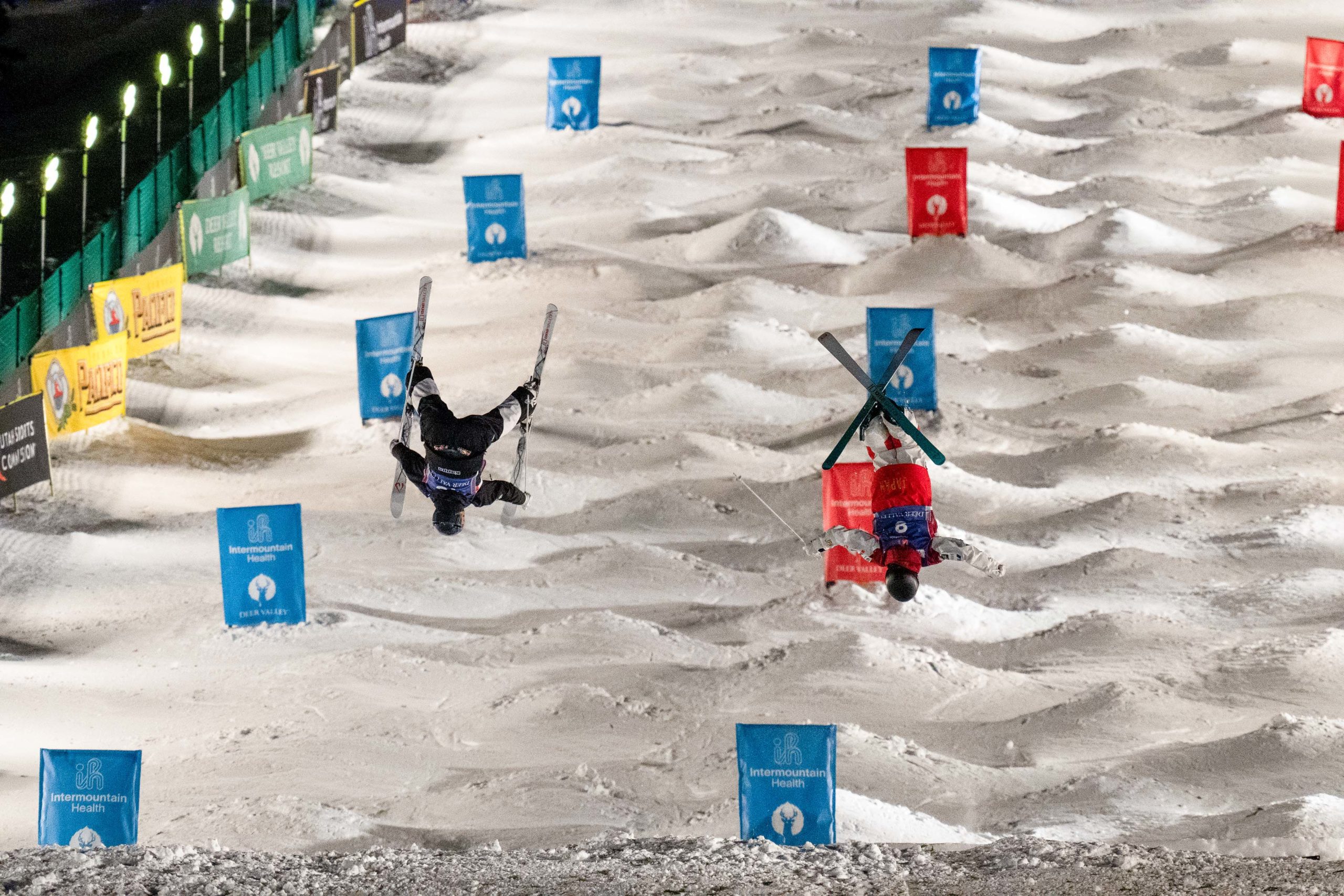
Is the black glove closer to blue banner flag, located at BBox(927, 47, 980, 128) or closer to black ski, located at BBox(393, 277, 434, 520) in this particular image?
black ski, located at BBox(393, 277, 434, 520)

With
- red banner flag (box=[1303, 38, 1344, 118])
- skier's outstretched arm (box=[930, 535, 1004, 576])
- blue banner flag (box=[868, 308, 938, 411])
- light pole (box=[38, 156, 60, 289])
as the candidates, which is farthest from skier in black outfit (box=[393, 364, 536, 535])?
red banner flag (box=[1303, 38, 1344, 118])

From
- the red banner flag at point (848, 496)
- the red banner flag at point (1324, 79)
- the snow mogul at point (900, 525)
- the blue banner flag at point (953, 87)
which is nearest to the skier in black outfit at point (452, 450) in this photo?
the snow mogul at point (900, 525)

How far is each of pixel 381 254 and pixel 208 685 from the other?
11.1 meters

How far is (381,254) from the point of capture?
21.4 meters

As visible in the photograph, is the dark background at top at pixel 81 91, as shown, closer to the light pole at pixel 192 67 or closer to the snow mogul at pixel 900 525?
the light pole at pixel 192 67

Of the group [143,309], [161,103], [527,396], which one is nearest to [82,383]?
[143,309]

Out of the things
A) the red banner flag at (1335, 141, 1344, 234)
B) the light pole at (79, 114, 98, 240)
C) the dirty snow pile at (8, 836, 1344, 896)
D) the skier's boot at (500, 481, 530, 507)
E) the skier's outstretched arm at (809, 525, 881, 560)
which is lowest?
the dirty snow pile at (8, 836, 1344, 896)

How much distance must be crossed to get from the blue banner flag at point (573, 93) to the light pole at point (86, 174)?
20.6 ft

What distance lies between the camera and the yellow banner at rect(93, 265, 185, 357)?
1692 centimetres

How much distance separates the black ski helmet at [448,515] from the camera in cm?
913

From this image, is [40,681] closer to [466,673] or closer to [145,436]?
[466,673]

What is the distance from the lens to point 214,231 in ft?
65.5

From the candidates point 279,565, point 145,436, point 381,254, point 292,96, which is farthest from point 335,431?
point 292,96

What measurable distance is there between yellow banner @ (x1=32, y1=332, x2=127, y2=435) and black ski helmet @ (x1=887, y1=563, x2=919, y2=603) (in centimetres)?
919
